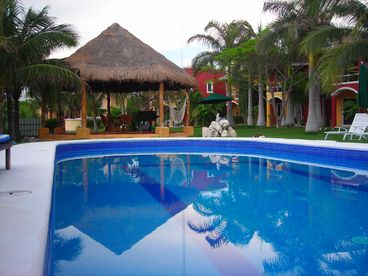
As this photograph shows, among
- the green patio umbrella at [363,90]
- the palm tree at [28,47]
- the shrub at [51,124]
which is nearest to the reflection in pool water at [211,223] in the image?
the green patio umbrella at [363,90]

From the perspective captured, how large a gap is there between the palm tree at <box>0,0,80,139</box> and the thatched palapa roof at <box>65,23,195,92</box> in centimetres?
191

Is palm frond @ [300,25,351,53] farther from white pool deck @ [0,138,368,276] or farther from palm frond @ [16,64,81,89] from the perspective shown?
white pool deck @ [0,138,368,276]

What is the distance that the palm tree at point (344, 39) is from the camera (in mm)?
11938

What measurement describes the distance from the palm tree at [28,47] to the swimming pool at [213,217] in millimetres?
4041

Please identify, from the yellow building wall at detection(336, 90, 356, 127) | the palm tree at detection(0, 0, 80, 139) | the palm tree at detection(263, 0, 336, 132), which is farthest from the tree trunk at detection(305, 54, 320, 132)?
the palm tree at detection(0, 0, 80, 139)

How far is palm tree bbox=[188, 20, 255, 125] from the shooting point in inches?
946

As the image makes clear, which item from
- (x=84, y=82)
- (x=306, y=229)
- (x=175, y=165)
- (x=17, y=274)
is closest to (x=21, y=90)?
(x=84, y=82)

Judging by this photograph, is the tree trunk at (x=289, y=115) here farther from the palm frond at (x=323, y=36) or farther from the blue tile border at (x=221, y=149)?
the blue tile border at (x=221, y=149)

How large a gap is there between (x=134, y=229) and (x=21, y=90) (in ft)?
37.7

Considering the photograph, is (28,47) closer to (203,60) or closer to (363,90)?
(363,90)

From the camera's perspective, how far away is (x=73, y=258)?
3436mm

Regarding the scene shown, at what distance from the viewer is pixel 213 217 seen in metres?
4.80

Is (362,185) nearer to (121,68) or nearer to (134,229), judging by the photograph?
(134,229)

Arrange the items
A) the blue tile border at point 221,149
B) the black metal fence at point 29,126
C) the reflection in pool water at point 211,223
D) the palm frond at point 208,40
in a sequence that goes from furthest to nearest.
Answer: the palm frond at point 208,40 → the black metal fence at point 29,126 → the blue tile border at point 221,149 → the reflection in pool water at point 211,223
